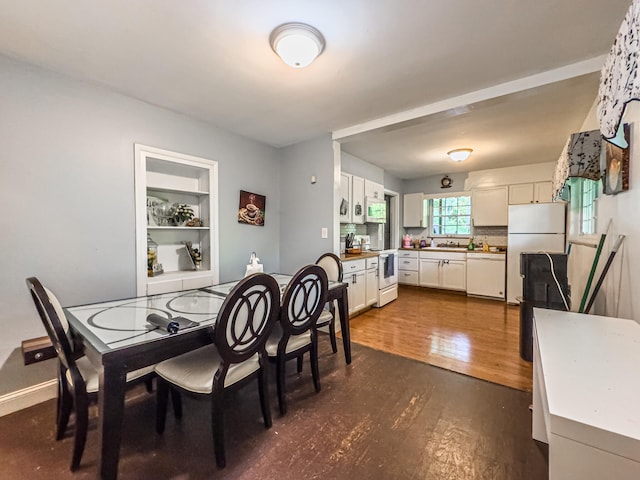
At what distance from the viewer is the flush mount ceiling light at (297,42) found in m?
1.54

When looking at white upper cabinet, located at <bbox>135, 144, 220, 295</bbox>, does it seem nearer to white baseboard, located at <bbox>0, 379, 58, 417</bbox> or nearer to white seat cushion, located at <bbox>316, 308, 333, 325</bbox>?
white baseboard, located at <bbox>0, 379, 58, 417</bbox>

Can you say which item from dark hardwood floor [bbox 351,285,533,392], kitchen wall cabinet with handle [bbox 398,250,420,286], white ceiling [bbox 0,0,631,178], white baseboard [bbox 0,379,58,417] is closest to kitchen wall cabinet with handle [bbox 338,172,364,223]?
white ceiling [bbox 0,0,631,178]

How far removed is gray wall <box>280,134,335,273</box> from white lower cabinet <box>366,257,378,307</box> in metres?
0.92

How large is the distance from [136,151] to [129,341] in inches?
73.6

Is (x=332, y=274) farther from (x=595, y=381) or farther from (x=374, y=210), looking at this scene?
(x=374, y=210)

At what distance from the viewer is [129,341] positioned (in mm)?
1230

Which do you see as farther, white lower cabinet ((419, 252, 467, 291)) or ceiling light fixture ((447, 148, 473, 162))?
white lower cabinet ((419, 252, 467, 291))

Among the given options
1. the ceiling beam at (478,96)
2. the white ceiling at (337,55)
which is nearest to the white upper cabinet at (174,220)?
the white ceiling at (337,55)

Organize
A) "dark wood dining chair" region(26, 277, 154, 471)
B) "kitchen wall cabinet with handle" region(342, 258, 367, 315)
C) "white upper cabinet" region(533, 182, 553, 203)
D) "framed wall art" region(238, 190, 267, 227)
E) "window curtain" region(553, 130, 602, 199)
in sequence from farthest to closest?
1. "white upper cabinet" region(533, 182, 553, 203)
2. "kitchen wall cabinet with handle" region(342, 258, 367, 315)
3. "framed wall art" region(238, 190, 267, 227)
4. "window curtain" region(553, 130, 602, 199)
5. "dark wood dining chair" region(26, 277, 154, 471)

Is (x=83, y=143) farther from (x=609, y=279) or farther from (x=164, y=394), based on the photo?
(x=609, y=279)

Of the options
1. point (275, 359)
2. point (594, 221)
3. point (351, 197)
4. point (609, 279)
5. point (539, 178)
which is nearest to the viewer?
point (275, 359)

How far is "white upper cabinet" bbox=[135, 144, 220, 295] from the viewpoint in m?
2.46

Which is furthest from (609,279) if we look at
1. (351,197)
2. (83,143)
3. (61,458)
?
(83,143)

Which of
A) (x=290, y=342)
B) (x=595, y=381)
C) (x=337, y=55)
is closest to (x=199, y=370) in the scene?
(x=290, y=342)
